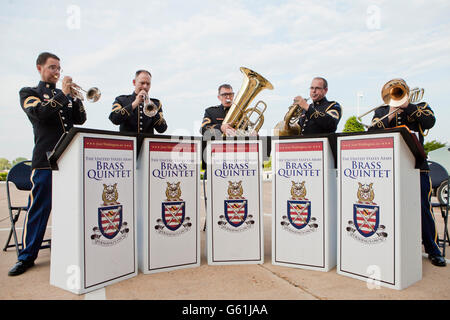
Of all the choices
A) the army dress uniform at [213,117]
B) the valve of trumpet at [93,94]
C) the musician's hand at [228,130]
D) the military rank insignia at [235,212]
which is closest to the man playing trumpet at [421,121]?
the musician's hand at [228,130]

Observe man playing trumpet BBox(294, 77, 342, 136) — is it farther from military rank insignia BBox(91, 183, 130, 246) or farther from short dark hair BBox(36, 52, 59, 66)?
short dark hair BBox(36, 52, 59, 66)

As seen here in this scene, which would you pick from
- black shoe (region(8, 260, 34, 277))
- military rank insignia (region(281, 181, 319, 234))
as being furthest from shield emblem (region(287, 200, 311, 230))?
black shoe (region(8, 260, 34, 277))

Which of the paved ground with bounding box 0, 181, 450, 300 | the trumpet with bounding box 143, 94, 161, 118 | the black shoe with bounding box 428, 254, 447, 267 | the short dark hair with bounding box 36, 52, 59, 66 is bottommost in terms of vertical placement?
the paved ground with bounding box 0, 181, 450, 300

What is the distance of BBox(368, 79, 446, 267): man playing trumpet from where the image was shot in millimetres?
3666

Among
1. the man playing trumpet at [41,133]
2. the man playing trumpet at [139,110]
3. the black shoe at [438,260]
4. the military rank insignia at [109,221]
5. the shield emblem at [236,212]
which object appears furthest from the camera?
the man playing trumpet at [139,110]

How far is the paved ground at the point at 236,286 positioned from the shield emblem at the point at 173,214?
495 millimetres

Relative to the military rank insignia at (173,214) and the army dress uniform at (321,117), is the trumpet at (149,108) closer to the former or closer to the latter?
the military rank insignia at (173,214)

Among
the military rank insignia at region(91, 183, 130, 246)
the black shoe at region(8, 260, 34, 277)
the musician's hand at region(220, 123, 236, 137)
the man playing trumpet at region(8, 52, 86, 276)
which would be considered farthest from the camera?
the musician's hand at region(220, 123, 236, 137)

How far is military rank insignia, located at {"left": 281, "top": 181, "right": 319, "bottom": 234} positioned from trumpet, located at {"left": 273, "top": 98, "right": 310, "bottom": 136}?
1.09 m

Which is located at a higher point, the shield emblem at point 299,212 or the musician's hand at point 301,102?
the musician's hand at point 301,102

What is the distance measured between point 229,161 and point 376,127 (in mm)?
1924

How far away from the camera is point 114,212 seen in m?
3.05

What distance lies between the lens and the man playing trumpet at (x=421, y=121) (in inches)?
144
